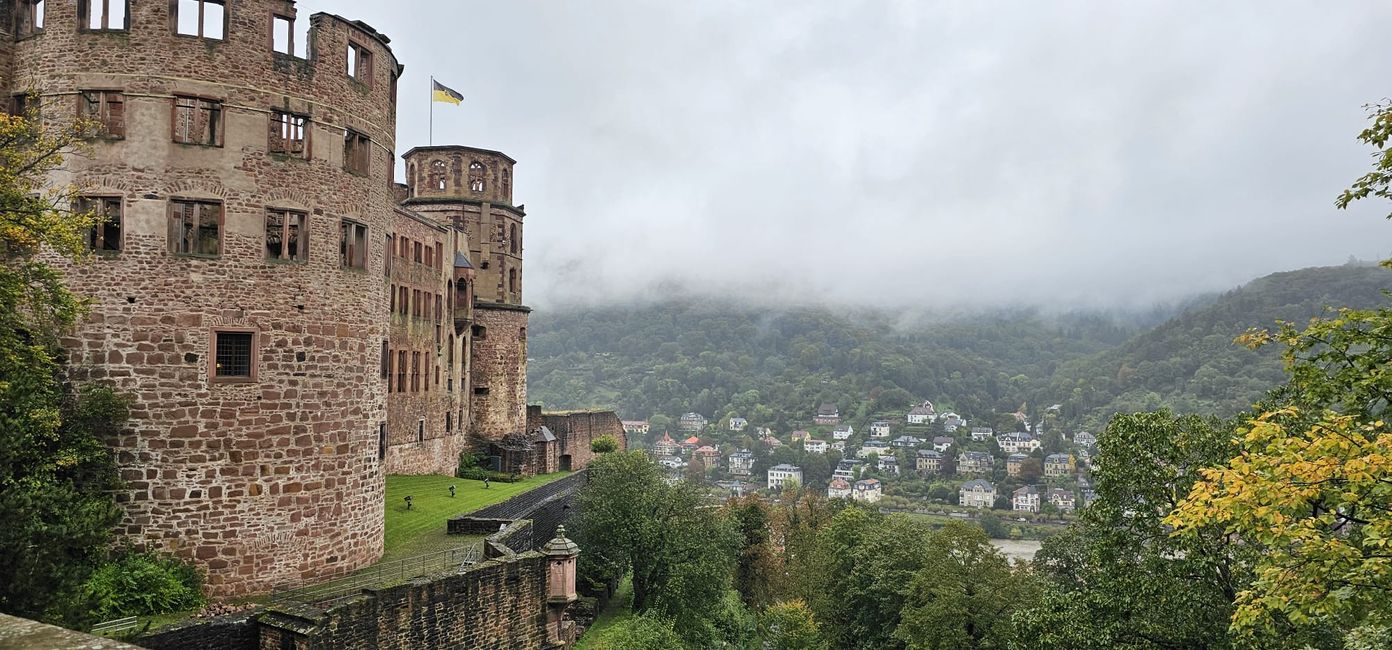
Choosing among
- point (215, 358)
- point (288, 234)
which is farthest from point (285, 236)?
point (215, 358)

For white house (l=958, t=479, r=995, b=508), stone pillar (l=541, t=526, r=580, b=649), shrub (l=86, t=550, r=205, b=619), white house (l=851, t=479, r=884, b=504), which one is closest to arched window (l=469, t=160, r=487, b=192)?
stone pillar (l=541, t=526, r=580, b=649)

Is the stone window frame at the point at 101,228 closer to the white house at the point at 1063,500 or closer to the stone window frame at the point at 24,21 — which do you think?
the stone window frame at the point at 24,21

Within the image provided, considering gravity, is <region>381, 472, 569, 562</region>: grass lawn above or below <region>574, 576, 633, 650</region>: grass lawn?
above

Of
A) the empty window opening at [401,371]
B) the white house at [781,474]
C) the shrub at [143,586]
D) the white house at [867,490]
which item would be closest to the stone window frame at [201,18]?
the shrub at [143,586]

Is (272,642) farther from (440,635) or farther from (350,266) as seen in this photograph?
(350,266)

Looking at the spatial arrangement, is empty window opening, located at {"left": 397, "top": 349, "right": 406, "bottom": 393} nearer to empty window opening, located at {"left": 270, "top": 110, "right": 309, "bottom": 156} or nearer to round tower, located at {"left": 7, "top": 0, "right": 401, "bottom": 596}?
round tower, located at {"left": 7, "top": 0, "right": 401, "bottom": 596}

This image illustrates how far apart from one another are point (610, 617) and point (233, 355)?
1876 cm

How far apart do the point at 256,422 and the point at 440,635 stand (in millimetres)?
5875

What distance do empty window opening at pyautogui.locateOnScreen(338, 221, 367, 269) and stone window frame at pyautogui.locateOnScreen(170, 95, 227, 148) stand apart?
9.85ft

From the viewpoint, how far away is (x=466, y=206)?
46.7m

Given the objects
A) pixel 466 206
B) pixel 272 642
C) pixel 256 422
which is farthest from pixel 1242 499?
pixel 466 206

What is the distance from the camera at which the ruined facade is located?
16609 millimetres

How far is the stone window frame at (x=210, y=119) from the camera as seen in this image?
55.4 feet

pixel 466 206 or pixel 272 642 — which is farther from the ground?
pixel 466 206
